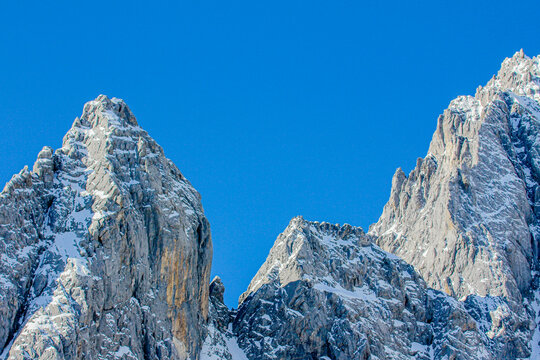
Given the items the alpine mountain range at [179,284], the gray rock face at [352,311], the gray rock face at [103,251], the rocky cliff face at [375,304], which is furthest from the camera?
the rocky cliff face at [375,304]

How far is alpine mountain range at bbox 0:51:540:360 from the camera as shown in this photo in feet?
428

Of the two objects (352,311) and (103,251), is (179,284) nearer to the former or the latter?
(103,251)

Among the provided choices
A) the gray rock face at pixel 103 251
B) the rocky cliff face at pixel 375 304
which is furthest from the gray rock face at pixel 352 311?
the gray rock face at pixel 103 251

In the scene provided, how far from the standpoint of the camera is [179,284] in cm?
14775

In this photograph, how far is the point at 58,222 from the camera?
140750mm

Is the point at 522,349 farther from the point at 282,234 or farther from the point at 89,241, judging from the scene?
the point at 89,241

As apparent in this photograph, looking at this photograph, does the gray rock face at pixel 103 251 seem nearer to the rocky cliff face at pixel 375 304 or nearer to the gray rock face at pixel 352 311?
the gray rock face at pixel 352 311

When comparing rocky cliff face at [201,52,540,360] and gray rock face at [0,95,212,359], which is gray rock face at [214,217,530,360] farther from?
gray rock face at [0,95,212,359]

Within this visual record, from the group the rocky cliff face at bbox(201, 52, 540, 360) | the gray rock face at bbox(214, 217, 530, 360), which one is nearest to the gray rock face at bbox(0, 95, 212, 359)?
the gray rock face at bbox(214, 217, 530, 360)

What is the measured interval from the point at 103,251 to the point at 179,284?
1668cm

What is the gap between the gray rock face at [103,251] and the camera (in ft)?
417

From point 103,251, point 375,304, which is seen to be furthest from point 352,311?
point 103,251

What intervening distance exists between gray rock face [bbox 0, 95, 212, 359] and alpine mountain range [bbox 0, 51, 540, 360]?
0.66 feet

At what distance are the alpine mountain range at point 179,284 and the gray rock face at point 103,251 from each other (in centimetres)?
20
